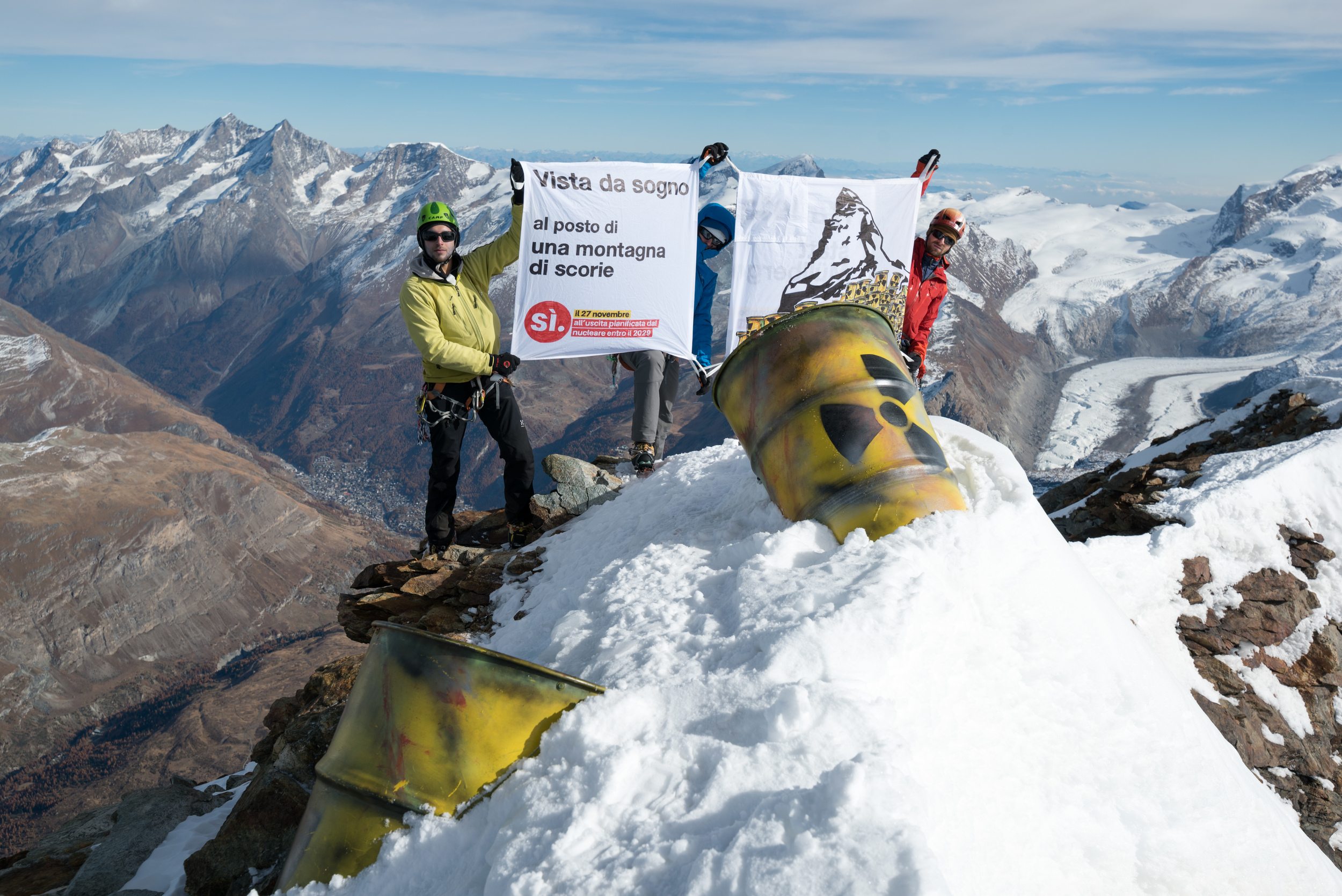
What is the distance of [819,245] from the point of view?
9.44 meters

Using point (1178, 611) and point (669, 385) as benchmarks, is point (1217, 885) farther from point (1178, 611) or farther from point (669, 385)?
point (669, 385)

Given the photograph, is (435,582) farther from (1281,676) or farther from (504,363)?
(1281,676)

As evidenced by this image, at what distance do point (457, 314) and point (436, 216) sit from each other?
3.42 ft

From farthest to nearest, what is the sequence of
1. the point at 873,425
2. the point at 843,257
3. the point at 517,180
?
1. the point at 843,257
2. the point at 517,180
3. the point at 873,425

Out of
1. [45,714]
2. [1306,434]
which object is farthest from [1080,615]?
[45,714]

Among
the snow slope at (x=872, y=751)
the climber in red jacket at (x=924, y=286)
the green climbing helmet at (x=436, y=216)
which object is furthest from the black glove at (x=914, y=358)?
the green climbing helmet at (x=436, y=216)

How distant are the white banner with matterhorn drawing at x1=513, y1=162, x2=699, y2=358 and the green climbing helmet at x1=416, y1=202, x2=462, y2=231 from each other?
1.10 meters

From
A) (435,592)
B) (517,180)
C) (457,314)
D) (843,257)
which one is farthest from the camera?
(843,257)

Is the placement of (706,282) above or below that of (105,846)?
above

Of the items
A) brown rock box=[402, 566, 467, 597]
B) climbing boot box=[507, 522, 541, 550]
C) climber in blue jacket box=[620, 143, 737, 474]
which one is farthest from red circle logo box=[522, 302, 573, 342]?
brown rock box=[402, 566, 467, 597]

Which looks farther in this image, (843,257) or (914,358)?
(914,358)

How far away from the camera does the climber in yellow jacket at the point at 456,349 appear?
763 centimetres

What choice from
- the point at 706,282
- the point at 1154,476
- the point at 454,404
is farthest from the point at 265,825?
the point at 1154,476

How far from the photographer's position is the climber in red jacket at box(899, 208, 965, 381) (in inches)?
377
